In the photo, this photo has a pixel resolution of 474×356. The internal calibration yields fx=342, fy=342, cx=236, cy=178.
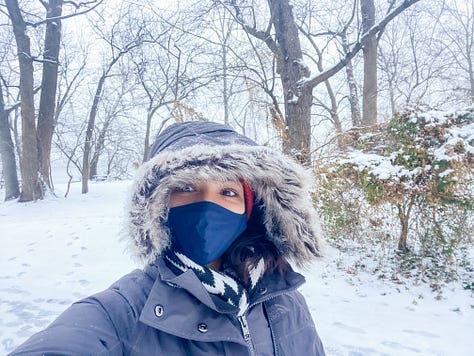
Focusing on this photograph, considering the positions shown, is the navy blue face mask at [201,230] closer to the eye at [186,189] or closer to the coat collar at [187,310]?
the eye at [186,189]

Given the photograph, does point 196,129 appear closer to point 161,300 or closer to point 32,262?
point 161,300

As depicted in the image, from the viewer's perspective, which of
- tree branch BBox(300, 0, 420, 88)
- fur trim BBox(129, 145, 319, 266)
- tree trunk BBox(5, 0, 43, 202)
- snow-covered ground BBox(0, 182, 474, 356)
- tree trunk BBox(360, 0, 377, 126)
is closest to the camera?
fur trim BBox(129, 145, 319, 266)

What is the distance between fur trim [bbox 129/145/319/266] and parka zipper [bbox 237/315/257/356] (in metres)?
0.41

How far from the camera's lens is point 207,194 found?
59.6 inches

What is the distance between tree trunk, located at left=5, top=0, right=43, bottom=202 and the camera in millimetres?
10484

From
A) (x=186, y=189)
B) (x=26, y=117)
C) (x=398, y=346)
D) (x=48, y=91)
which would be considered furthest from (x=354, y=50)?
(x=48, y=91)

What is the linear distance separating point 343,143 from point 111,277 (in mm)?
3877

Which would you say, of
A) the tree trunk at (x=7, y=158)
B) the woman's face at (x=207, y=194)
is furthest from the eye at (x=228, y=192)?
the tree trunk at (x=7, y=158)

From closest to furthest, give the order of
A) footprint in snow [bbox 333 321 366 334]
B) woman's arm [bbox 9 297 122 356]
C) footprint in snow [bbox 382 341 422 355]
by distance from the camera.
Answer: woman's arm [bbox 9 297 122 356], footprint in snow [bbox 382 341 422 355], footprint in snow [bbox 333 321 366 334]

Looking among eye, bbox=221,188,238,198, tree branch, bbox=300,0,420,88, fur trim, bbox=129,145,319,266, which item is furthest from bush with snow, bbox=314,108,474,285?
eye, bbox=221,188,238,198

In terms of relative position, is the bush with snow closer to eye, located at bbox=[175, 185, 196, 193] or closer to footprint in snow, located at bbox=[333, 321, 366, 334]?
footprint in snow, located at bbox=[333, 321, 366, 334]

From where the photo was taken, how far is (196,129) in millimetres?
1625

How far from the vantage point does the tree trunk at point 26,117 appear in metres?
10.5

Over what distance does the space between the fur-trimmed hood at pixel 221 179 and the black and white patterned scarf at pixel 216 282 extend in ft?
0.24
